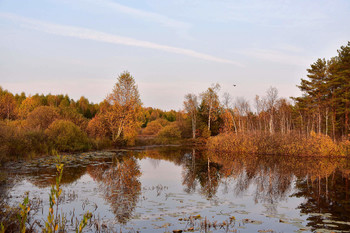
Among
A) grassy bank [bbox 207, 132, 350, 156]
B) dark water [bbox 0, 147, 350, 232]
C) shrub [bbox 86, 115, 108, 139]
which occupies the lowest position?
dark water [bbox 0, 147, 350, 232]

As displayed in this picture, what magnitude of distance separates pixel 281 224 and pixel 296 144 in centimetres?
2029

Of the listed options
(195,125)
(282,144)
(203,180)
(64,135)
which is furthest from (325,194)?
(195,125)

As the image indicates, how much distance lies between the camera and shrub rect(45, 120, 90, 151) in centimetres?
2361

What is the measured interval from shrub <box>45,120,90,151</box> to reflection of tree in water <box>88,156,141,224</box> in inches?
323

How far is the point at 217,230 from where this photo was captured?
6.94m

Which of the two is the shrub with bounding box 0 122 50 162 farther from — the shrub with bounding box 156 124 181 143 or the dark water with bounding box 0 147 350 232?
the shrub with bounding box 156 124 181 143

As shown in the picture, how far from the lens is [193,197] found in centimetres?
1062

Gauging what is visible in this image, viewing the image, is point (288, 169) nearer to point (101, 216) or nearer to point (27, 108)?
point (101, 216)

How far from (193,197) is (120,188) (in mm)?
3286

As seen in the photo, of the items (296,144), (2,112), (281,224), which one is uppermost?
(2,112)

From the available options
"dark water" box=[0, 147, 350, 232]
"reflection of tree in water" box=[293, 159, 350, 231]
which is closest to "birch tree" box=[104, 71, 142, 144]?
"dark water" box=[0, 147, 350, 232]

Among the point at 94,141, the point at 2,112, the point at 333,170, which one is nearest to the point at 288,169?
the point at 333,170

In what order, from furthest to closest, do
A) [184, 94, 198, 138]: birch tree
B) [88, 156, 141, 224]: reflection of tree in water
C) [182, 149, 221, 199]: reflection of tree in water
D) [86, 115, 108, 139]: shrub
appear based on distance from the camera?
[184, 94, 198, 138]: birch tree
[86, 115, 108, 139]: shrub
[182, 149, 221, 199]: reflection of tree in water
[88, 156, 141, 224]: reflection of tree in water

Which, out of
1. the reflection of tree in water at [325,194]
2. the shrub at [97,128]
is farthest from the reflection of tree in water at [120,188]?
the shrub at [97,128]
